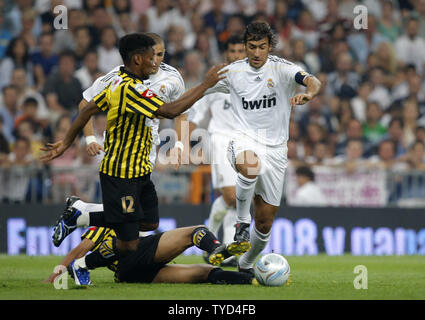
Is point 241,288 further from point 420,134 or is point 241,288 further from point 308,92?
point 420,134

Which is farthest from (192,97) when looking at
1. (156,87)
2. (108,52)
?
(108,52)

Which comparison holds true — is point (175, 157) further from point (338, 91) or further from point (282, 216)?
point (338, 91)

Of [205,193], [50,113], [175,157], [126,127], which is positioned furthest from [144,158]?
[50,113]

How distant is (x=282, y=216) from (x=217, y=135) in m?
3.00

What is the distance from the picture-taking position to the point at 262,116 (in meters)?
8.27

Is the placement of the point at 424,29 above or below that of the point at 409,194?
above

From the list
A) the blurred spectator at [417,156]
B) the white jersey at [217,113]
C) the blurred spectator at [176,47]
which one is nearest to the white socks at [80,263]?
the white jersey at [217,113]

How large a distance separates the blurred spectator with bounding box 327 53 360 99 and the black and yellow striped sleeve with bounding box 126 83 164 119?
981 cm

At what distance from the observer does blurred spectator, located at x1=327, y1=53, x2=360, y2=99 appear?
53.9 ft

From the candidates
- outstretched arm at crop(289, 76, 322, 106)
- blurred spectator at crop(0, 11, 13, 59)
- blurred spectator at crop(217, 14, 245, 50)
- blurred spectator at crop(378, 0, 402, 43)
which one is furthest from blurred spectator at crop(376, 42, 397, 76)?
outstretched arm at crop(289, 76, 322, 106)

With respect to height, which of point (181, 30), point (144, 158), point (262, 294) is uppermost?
point (181, 30)

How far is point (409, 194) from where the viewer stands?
1408cm

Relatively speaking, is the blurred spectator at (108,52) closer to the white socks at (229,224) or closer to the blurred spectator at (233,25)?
the blurred spectator at (233,25)

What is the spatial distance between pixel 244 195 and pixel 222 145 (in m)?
3.02
